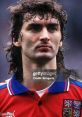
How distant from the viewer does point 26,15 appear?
7.48 feet

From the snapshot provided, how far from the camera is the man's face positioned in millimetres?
2061

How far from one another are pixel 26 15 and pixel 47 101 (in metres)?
0.48

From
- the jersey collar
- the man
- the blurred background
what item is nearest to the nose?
the man

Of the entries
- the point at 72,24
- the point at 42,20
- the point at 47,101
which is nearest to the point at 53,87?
the point at 47,101

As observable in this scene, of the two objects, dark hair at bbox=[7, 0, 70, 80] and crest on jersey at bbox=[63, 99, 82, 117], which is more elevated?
dark hair at bbox=[7, 0, 70, 80]

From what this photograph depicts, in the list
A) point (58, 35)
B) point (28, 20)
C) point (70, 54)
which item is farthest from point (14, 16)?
point (70, 54)

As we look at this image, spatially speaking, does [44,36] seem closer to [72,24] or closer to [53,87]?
[53,87]

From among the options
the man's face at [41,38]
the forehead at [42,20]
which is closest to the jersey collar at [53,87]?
the man's face at [41,38]

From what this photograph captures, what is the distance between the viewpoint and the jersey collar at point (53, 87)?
7.14 feet

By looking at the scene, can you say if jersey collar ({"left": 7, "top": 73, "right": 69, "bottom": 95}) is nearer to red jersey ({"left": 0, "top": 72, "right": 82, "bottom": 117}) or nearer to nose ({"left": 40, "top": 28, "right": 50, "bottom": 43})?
red jersey ({"left": 0, "top": 72, "right": 82, "bottom": 117})

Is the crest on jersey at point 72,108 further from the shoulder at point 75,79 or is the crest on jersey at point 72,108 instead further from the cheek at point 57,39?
the cheek at point 57,39

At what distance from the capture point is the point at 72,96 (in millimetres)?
2158

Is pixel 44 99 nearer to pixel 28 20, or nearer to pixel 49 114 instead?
pixel 49 114

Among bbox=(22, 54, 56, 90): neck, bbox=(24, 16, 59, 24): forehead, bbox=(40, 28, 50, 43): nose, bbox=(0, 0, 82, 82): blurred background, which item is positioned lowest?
bbox=(0, 0, 82, 82): blurred background
